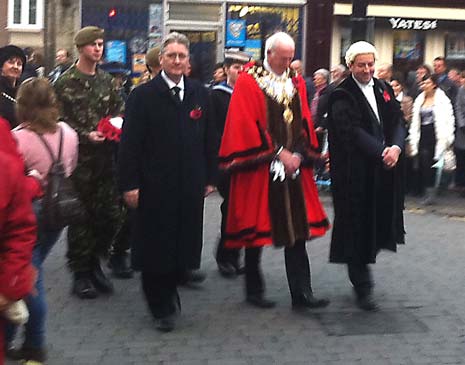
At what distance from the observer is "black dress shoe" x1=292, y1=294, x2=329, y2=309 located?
6.23 meters

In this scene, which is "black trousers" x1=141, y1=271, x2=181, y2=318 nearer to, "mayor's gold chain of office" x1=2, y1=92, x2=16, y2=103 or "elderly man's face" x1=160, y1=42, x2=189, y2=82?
"elderly man's face" x1=160, y1=42, x2=189, y2=82

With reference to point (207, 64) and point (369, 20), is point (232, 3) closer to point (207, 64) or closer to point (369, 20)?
point (207, 64)

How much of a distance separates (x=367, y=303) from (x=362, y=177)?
913 mm

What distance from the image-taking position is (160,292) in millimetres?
5770

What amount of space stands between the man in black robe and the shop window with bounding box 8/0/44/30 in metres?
12.0

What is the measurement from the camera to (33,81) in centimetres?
497

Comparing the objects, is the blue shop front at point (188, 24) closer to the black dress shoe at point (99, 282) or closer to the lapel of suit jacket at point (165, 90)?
the black dress shoe at point (99, 282)

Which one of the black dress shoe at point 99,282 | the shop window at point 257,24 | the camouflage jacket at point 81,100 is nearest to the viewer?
the camouflage jacket at point 81,100

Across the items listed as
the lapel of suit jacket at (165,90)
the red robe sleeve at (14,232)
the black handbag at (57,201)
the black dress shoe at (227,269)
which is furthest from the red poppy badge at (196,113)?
the red robe sleeve at (14,232)

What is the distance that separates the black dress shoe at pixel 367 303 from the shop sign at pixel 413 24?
1237cm

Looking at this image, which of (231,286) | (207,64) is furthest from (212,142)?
(207,64)

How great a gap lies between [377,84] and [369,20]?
5.53 metres

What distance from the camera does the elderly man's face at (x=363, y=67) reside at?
6105 millimetres

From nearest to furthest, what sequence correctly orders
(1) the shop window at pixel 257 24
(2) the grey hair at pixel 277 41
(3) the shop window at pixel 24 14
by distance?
(2) the grey hair at pixel 277 41, (1) the shop window at pixel 257 24, (3) the shop window at pixel 24 14
